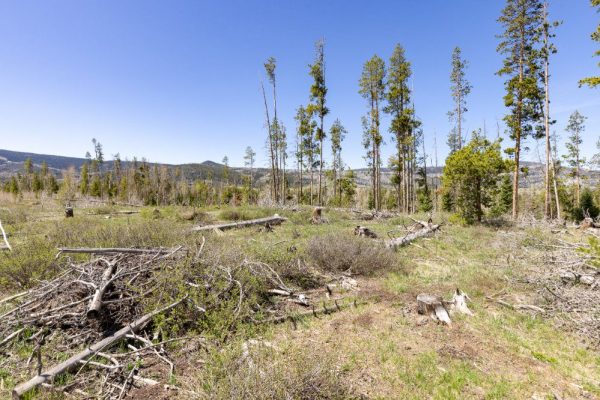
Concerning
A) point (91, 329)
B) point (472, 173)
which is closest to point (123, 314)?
point (91, 329)

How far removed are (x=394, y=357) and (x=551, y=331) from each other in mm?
3066

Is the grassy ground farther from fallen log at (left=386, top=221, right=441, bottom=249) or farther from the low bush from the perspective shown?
fallen log at (left=386, top=221, right=441, bottom=249)

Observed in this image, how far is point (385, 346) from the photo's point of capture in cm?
429

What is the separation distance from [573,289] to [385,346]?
415 centimetres

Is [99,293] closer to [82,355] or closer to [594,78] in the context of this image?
[82,355]

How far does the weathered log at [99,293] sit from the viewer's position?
12.9ft

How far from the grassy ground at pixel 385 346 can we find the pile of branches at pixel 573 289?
0.27 m

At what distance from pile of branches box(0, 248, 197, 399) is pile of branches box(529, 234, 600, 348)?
6.45 metres

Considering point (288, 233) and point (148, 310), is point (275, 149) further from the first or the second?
point (148, 310)

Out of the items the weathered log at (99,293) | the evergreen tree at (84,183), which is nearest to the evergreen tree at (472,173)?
the weathered log at (99,293)

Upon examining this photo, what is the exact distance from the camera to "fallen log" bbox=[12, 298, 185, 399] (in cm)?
291

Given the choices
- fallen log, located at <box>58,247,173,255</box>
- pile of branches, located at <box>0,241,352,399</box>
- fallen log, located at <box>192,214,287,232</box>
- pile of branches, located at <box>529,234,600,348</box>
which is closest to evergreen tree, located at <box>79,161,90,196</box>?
fallen log, located at <box>192,214,287,232</box>

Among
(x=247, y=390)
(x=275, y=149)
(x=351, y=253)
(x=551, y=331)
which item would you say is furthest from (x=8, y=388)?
(x=275, y=149)

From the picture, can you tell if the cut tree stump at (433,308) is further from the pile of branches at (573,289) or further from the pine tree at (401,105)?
the pine tree at (401,105)
